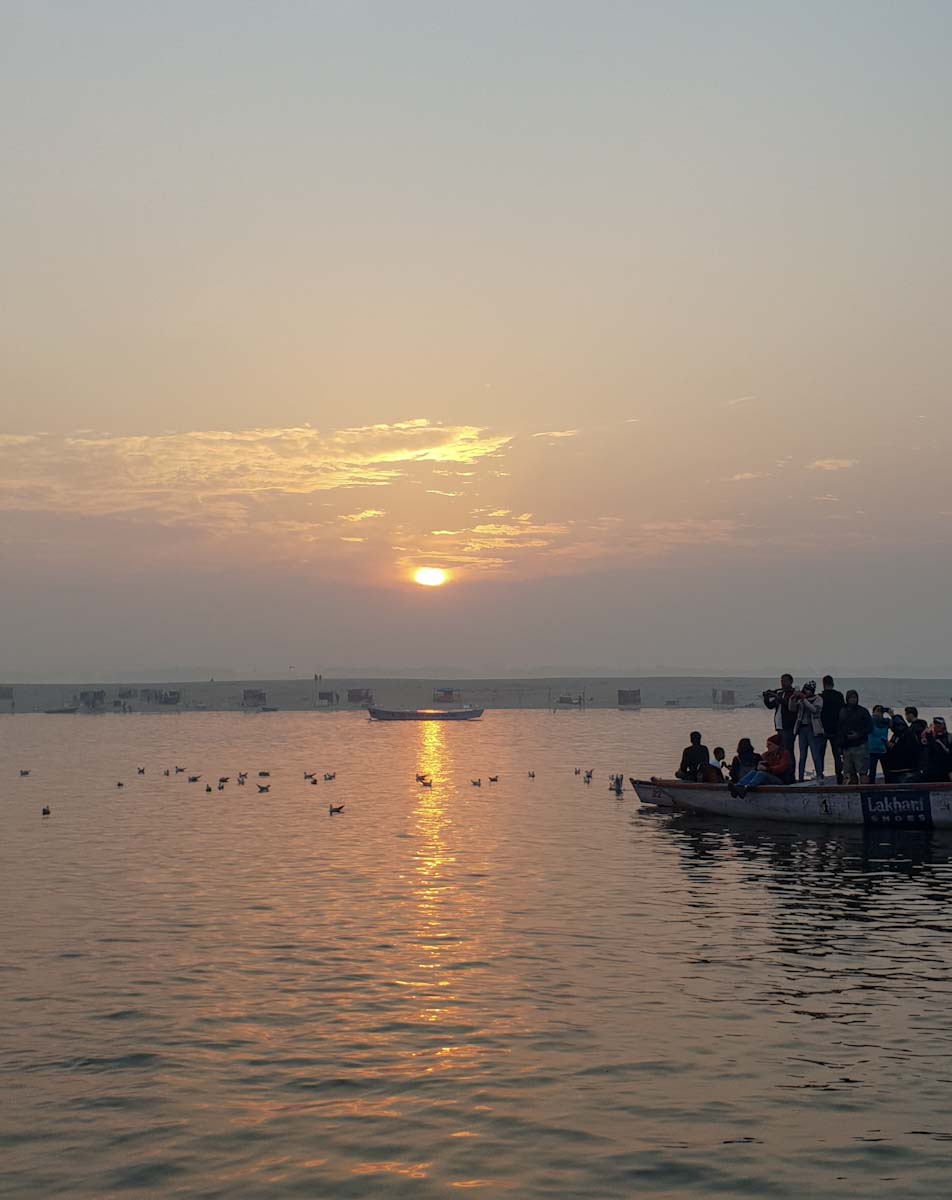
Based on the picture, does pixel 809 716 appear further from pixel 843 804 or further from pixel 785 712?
pixel 843 804

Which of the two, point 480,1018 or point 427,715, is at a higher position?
point 427,715

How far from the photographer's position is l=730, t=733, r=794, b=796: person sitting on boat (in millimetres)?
37156

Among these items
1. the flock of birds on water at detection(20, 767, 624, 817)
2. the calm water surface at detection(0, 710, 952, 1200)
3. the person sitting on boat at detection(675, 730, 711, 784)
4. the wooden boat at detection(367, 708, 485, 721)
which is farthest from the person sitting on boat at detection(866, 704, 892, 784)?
the wooden boat at detection(367, 708, 485, 721)

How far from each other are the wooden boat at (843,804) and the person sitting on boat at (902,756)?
0.77m

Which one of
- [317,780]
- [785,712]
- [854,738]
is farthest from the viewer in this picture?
[317,780]

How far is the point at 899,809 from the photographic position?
1342 inches

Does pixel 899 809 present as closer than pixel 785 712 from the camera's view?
Yes

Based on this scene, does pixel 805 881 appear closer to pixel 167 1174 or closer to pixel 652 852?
pixel 652 852

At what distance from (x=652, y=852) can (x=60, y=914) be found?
15519mm

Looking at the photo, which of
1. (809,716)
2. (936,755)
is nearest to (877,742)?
(936,755)

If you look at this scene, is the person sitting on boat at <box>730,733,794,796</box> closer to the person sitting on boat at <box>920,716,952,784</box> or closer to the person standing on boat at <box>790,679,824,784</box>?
the person standing on boat at <box>790,679,824,784</box>

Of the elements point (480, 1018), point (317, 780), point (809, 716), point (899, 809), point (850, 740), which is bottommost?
point (317, 780)

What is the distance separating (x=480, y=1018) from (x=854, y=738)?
2071 cm

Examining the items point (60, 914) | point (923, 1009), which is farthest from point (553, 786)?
point (923, 1009)
